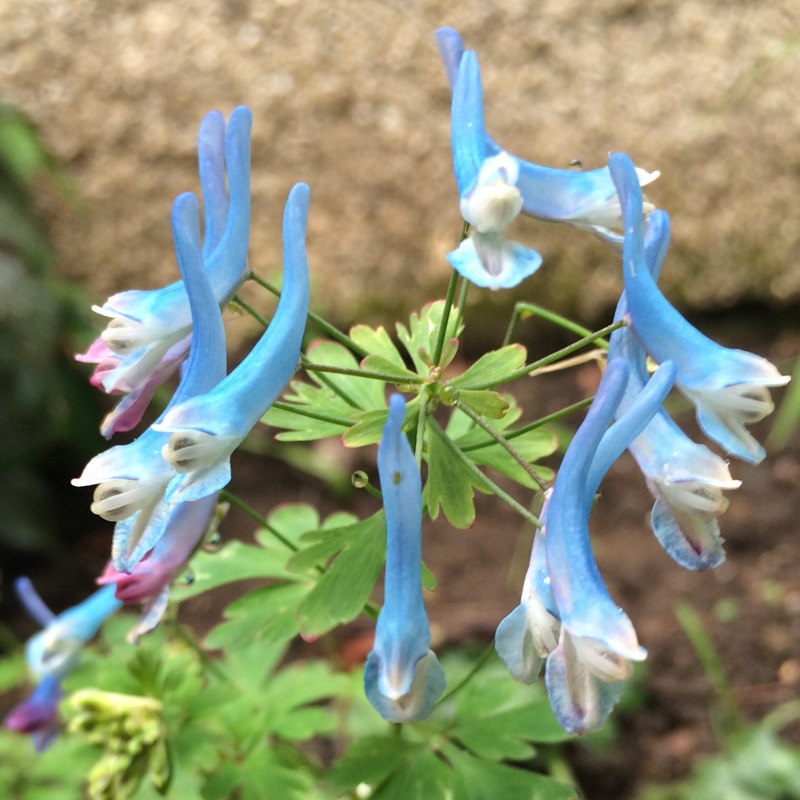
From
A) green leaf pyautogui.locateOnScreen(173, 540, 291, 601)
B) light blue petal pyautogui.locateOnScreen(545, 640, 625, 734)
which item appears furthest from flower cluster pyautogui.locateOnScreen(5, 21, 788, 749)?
green leaf pyautogui.locateOnScreen(173, 540, 291, 601)

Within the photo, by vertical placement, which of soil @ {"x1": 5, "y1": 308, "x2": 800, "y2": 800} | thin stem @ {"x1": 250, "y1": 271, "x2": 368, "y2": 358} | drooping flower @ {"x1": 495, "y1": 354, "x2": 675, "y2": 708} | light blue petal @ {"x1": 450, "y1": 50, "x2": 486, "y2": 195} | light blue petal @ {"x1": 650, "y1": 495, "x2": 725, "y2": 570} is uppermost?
light blue petal @ {"x1": 450, "y1": 50, "x2": 486, "y2": 195}

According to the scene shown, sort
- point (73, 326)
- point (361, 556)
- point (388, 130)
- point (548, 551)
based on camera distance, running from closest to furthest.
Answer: point (548, 551), point (361, 556), point (73, 326), point (388, 130)

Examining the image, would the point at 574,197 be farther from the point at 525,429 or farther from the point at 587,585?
the point at 587,585

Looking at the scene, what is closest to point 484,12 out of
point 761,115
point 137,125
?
point 761,115

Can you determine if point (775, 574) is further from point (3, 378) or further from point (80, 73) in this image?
point (80, 73)

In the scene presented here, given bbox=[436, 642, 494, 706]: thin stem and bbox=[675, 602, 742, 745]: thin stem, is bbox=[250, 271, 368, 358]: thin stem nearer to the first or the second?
bbox=[436, 642, 494, 706]: thin stem
